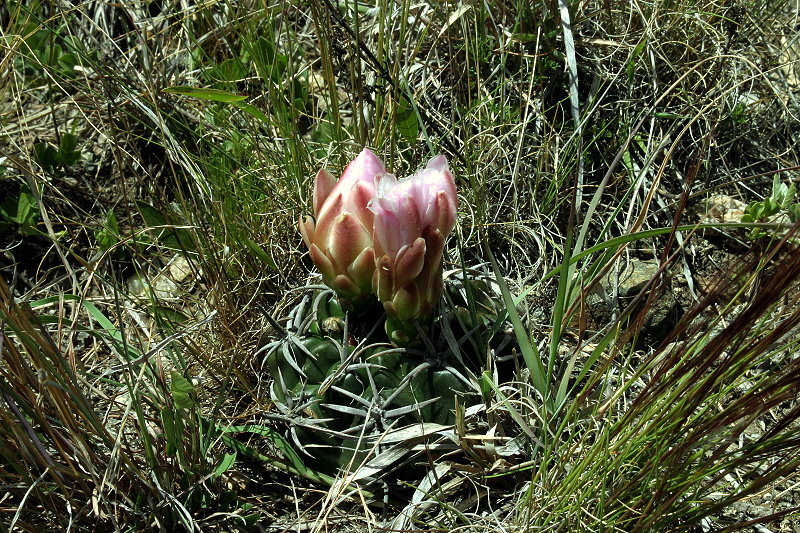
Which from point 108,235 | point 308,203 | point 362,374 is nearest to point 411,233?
point 362,374

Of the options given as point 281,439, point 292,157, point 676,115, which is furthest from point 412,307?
point 676,115

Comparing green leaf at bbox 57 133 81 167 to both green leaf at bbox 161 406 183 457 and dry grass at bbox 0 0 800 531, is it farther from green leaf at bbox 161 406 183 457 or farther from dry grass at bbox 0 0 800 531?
green leaf at bbox 161 406 183 457

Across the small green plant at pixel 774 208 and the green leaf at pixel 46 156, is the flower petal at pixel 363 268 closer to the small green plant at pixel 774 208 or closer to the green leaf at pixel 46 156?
the small green plant at pixel 774 208

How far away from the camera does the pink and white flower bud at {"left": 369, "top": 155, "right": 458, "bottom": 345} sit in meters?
1.20

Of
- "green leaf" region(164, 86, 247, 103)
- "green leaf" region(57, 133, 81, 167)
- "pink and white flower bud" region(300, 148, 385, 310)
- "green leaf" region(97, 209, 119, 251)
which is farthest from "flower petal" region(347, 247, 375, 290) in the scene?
"green leaf" region(57, 133, 81, 167)

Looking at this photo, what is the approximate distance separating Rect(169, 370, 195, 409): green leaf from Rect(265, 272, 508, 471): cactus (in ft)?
0.54

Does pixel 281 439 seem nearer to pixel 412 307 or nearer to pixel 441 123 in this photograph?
pixel 412 307

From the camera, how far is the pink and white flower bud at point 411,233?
3.94 ft

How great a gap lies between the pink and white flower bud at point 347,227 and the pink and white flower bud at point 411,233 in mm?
39

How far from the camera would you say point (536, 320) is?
178cm

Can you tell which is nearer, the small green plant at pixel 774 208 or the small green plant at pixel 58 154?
the small green plant at pixel 774 208

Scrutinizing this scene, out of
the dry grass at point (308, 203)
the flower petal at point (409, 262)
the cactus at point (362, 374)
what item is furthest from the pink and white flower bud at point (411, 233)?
the dry grass at point (308, 203)

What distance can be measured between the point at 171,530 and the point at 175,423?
19 cm

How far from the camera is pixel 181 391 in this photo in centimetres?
138
